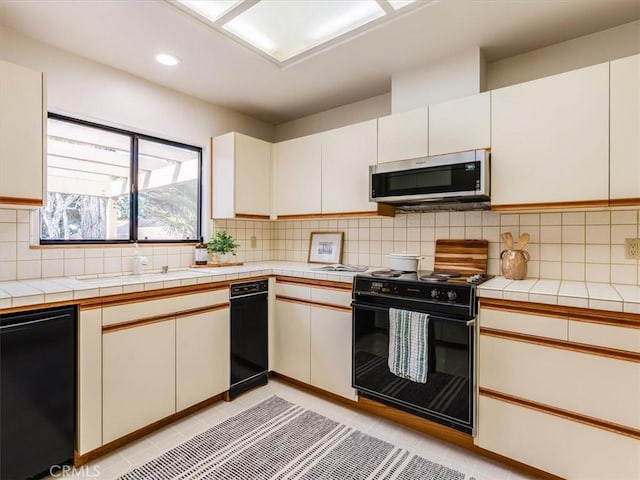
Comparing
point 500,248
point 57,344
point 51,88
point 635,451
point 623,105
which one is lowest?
point 635,451

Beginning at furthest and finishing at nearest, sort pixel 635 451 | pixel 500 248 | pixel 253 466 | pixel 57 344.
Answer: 1. pixel 500 248
2. pixel 253 466
3. pixel 57 344
4. pixel 635 451

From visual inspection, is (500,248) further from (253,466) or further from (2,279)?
(2,279)

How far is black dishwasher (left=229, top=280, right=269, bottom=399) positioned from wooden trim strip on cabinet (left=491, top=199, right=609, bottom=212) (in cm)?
175

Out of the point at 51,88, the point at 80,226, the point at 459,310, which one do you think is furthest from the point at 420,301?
the point at 51,88

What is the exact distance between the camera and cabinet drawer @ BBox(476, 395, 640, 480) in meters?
1.48

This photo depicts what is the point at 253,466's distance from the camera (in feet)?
5.85

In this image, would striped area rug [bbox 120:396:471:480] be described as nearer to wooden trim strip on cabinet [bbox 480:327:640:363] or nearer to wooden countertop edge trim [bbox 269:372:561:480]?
wooden countertop edge trim [bbox 269:372:561:480]

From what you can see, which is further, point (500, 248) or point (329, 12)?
point (500, 248)

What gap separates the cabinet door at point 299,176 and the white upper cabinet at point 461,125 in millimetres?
999

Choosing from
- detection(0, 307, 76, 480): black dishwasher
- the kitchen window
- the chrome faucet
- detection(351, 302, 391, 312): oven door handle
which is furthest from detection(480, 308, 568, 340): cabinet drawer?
the kitchen window

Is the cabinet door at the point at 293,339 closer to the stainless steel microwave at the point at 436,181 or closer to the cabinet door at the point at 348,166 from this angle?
the cabinet door at the point at 348,166

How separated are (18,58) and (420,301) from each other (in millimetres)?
2763

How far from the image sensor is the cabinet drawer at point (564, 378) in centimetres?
147

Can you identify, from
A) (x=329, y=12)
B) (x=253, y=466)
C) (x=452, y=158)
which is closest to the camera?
(x=253, y=466)
